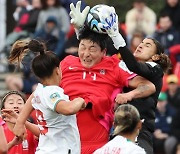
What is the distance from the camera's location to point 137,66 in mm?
8461

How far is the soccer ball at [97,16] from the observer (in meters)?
8.53

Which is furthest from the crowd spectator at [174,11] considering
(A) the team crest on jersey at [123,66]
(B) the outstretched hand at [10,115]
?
(B) the outstretched hand at [10,115]

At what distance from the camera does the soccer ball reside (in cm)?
853

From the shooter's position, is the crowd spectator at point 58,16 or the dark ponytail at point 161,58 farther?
Answer: the crowd spectator at point 58,16

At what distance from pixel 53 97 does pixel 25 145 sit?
116 cm

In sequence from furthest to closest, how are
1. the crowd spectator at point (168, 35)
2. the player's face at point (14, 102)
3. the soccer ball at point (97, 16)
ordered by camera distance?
the crowd spectator at point (168, 35)
the player's face at point (14, 102)
the soccer ball at point (97, 16)

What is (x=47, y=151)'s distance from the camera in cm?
799

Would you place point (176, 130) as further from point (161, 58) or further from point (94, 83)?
point (94, 83)

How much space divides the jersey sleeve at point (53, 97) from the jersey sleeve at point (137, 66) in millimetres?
821

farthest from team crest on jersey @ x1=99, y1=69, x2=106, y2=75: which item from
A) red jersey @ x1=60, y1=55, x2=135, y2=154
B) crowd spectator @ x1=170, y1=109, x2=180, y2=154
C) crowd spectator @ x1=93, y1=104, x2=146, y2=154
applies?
crowd spectator @ x1=170, y1=109, x2=180, y2=154

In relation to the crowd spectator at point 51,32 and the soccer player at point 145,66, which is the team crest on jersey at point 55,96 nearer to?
the soccer player at point 145,66

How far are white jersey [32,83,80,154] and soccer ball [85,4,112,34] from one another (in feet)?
2.92

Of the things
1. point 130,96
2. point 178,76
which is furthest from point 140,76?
point 178,76

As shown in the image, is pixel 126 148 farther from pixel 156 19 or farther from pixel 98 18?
pixel 156 19
